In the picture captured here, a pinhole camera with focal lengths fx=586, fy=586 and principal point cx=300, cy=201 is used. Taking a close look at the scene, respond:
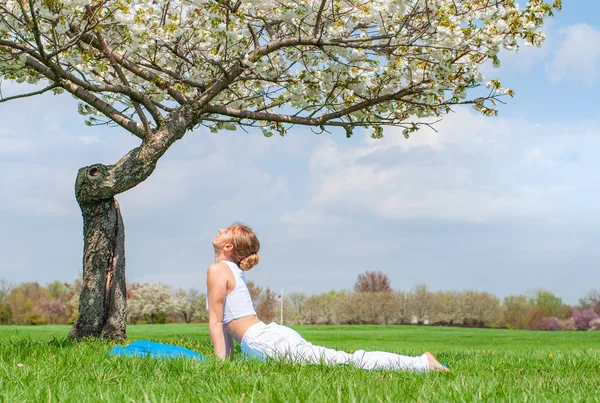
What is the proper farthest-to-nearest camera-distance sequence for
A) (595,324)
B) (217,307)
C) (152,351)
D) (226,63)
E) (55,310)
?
1. (55,310)
2. (595,324)
3. (226,63)
4. (152,351)
5. (217,307)

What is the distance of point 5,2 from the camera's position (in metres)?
8.86

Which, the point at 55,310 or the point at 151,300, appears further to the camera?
the point at 55,310

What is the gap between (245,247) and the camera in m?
6.24

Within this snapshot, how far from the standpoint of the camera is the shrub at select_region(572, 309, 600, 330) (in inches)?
1362

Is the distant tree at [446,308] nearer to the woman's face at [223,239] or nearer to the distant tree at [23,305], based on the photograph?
the distant tree at [23,305]

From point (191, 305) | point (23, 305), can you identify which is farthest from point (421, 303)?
point (23, 305)

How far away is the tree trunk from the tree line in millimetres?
22411

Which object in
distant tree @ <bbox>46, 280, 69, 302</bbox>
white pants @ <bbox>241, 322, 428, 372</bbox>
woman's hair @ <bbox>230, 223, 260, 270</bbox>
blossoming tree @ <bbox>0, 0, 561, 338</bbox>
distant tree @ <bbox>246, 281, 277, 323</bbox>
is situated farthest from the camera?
distant tree @ <bbox>46, 280, 69, 302</bbox>

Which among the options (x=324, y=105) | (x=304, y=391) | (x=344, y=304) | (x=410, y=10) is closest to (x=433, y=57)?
(x=410, y=10)

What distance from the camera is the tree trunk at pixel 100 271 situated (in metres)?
10.1

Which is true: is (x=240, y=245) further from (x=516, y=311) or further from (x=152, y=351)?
(x=516, y=311)

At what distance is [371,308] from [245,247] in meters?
29.3

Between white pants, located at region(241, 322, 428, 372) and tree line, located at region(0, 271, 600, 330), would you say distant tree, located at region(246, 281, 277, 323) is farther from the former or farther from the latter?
white pants, located at region(241, 322, 428, 372)

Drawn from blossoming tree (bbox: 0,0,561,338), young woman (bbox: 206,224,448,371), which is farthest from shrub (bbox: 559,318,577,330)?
young woman (bbox: 206,224,448,371)
